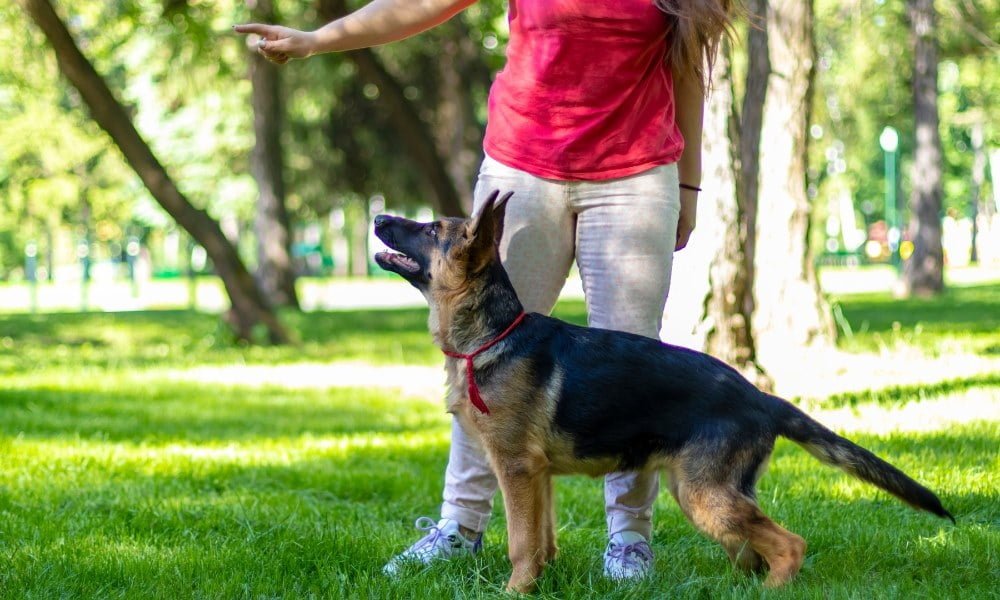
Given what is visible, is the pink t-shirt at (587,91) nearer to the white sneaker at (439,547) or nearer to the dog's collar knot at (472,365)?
the dog's collar knot at (472,365)

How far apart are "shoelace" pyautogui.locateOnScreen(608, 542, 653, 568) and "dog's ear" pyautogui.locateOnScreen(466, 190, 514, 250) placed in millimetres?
1328

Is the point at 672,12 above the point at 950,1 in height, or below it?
below

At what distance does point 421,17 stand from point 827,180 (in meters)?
54.2

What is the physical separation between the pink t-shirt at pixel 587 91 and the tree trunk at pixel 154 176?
35.8 ft

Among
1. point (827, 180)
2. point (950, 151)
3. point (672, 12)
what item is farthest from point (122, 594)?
point (950, 151)

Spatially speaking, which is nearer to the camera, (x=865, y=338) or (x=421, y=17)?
(x=421, y=17)

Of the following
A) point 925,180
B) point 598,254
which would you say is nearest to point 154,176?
point 598,254

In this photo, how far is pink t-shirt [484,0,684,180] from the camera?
4539mm

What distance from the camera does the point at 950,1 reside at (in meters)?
24.9

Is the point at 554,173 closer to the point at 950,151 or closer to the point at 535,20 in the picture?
the point at 535,20

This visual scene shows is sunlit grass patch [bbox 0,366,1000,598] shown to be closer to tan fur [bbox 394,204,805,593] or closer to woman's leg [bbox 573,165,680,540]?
tan fur [bbox 394,204,805,593]

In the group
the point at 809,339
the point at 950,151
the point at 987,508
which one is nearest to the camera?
the point at 987,508

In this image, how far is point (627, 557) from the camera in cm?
469

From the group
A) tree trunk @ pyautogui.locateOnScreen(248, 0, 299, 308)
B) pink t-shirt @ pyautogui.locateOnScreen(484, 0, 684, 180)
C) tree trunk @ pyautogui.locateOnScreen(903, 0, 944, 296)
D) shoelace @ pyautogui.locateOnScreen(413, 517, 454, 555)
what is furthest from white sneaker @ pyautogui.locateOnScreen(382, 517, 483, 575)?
tree trunk @ pyautogui.locateOnScreen(903, 0, 944, 296)
